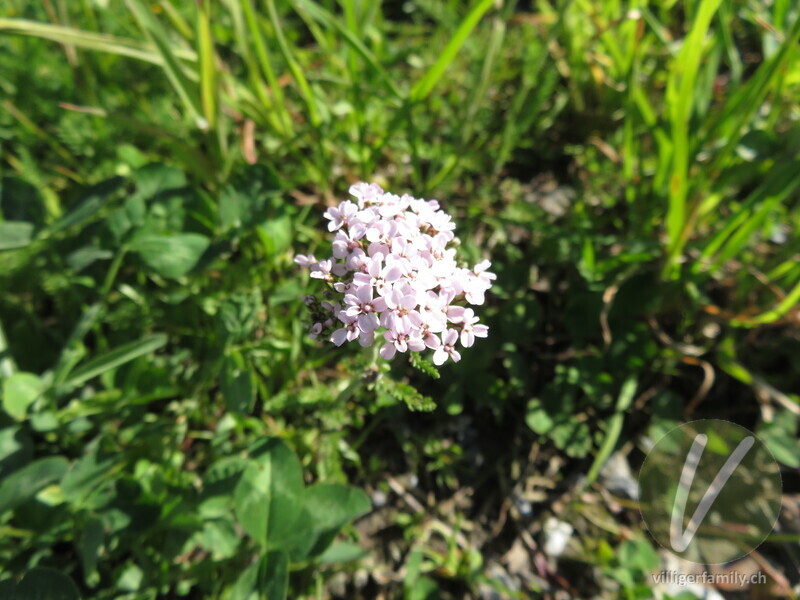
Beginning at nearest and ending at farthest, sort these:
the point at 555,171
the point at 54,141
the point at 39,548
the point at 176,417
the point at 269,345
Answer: the point at 39,548
the point at 269,345
the point at 176,417
the point at 54,141
the point at 555,171

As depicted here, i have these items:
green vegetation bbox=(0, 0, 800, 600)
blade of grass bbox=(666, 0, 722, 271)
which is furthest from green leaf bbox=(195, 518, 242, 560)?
blade of grass bbox=(666, 0, 722, 271)

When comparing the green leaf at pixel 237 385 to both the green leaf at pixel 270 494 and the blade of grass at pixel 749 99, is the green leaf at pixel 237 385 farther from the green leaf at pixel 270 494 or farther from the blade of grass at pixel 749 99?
the blade of grass at pixel 749 99

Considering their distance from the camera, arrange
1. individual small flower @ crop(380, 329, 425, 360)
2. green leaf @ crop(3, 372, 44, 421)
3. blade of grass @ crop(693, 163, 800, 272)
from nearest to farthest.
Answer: individual small flower @ crop(380, 329, 425, 360) → green leaf @ crop(3, 372, 44, 421) → blade of grass @ crop(693, 163, 800, 272)

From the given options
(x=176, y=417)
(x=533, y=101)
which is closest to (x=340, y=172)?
(x=533, y=101)

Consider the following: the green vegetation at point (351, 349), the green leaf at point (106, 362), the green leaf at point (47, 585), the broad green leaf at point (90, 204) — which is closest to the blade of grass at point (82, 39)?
the green vegetation at point (351, 349)

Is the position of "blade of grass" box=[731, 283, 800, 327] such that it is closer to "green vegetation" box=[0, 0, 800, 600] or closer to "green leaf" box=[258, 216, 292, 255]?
"green vegetation" box=[0, 0, 800, 600]

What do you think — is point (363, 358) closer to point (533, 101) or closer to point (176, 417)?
point (176, 417)
